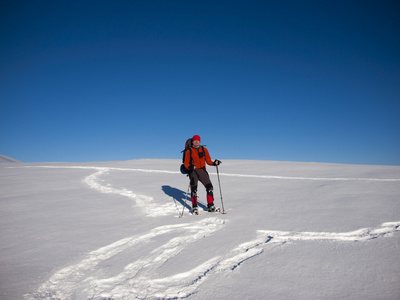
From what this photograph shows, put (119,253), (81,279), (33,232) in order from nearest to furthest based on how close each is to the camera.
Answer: (81,279)
(119,253)
(33,232)

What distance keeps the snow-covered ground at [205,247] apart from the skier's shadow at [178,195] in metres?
0.24

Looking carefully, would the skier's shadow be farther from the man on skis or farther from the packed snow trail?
Answer: the packed snow trail

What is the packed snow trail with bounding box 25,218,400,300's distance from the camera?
2723 mm

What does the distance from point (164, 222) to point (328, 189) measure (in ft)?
19.1

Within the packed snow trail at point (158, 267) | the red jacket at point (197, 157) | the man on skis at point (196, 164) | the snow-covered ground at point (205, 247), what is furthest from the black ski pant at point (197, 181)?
the packed snow trail at point (158, 267)

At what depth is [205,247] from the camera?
3861mm

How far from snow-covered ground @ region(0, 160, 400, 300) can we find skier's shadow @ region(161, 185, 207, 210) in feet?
0.77

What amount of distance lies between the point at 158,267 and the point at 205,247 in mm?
901

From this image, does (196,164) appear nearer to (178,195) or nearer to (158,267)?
(178,195)

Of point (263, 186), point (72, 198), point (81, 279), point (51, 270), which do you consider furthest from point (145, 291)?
point (263, 186)

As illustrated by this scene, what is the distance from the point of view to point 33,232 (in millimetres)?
4734

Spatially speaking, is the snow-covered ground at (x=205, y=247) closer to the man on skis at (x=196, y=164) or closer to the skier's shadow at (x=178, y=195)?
the skier's shadow at (x=178, y=195)

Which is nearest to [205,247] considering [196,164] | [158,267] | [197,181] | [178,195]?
[158,267]

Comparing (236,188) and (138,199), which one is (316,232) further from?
(138,199)
